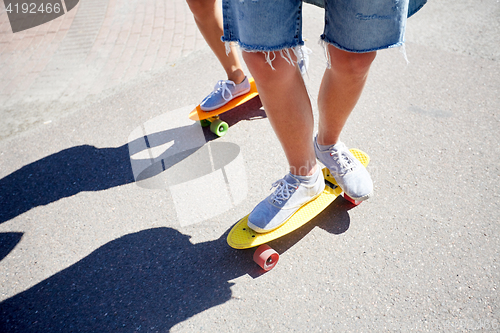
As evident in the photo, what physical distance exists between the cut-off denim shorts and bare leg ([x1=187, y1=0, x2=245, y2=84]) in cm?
102

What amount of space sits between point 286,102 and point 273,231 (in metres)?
0.70

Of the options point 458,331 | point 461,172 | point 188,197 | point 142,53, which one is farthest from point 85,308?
point 142,53

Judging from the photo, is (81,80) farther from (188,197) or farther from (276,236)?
(276,236)

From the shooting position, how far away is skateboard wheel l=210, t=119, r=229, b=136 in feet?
8.88

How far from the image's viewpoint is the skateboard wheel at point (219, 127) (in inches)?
107

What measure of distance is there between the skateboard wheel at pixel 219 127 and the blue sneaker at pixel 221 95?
11cm

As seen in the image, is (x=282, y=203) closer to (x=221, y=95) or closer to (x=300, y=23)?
(x=300, y=23)

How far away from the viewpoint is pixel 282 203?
1.87m

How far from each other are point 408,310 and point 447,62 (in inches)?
101

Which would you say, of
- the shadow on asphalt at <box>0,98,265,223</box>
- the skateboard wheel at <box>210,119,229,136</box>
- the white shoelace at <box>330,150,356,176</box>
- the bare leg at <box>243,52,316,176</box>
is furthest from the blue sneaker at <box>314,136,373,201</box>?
the shadow on asphalt at <box>0,98,265,223</box>

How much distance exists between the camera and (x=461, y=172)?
221cm

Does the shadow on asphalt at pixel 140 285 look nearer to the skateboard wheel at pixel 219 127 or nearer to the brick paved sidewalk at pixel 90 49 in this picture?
the skateboard wheel at pixel 219 127

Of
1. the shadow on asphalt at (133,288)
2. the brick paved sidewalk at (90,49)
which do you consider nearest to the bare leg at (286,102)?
the shadow on asphalt at (133,288)

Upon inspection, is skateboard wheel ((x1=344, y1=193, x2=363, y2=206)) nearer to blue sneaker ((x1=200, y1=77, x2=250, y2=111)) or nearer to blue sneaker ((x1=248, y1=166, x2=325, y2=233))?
blue sneaker ((x1=248, y1=166, x2=325, y2=233))
